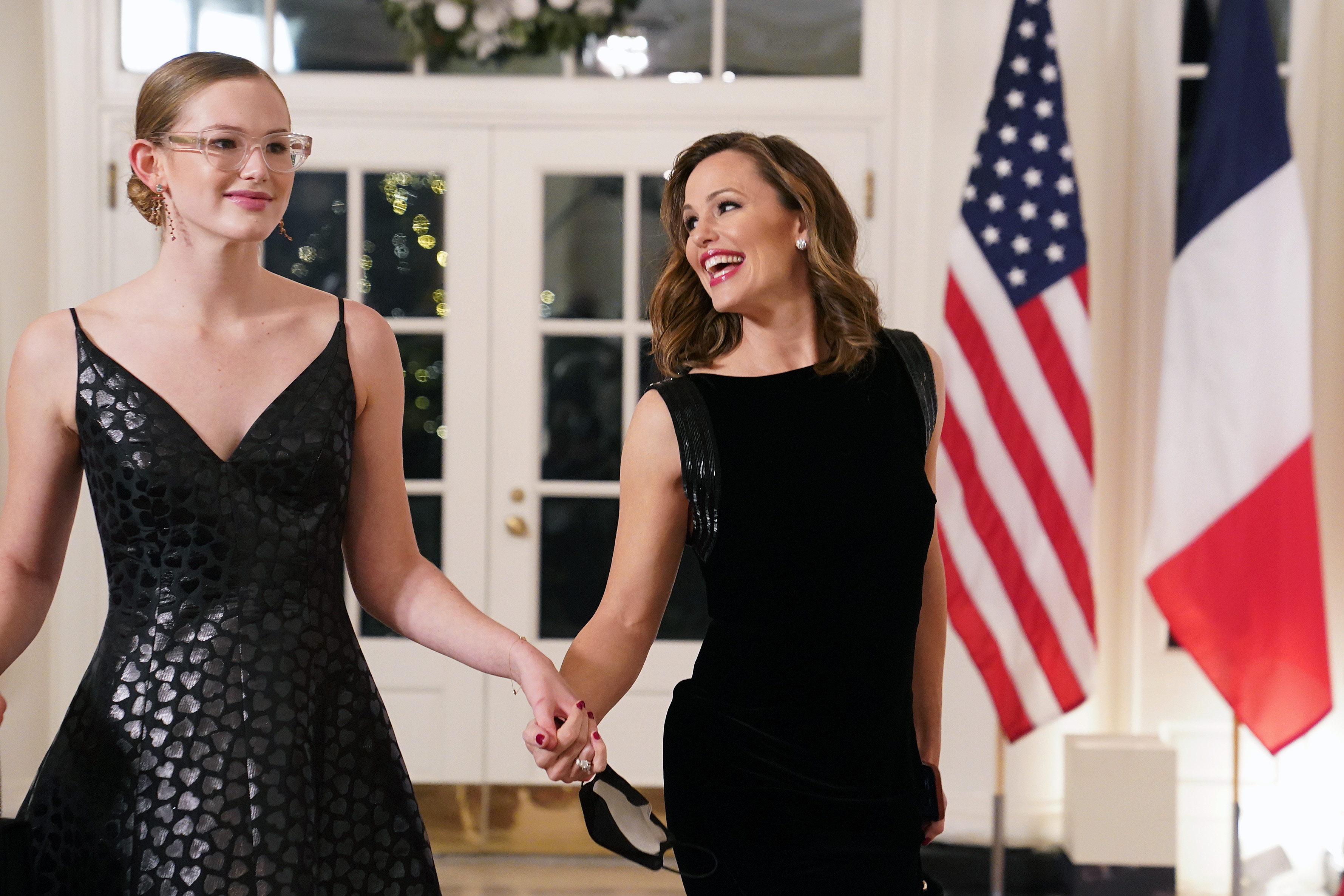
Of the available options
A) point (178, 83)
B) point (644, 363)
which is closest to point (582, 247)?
point (644, 363)

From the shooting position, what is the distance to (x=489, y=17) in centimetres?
366

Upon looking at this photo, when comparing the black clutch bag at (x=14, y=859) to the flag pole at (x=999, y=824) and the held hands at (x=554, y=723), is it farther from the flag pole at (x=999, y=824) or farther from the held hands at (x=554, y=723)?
the flag pole at (x=999, y=824)

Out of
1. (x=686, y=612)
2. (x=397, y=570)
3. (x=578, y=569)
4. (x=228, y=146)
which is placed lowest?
(x=686, y=612)

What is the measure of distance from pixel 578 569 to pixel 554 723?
2.54 m

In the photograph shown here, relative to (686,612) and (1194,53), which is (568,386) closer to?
(686,612)

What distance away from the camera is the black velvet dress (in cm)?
150

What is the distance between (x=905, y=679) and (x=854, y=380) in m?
0.42

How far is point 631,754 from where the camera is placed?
12.5 ft

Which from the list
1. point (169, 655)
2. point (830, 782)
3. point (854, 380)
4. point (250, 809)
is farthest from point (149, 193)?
point (830, 782)

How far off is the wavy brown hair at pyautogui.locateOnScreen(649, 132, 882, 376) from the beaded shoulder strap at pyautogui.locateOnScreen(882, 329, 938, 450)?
0.14 feet

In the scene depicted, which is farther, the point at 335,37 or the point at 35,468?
the point at 335,37

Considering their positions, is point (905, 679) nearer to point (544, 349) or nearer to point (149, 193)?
point (149, 193)

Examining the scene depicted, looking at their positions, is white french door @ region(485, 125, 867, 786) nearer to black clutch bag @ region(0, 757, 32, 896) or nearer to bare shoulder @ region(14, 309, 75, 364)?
bare shoulder @ region(14, 309, 75, 364)

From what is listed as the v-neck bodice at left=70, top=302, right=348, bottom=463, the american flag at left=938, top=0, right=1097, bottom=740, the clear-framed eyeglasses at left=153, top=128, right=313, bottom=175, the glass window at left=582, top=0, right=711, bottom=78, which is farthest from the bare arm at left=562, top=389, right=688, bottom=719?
the glass window at left=582, top=0, right=711, bottom=78
